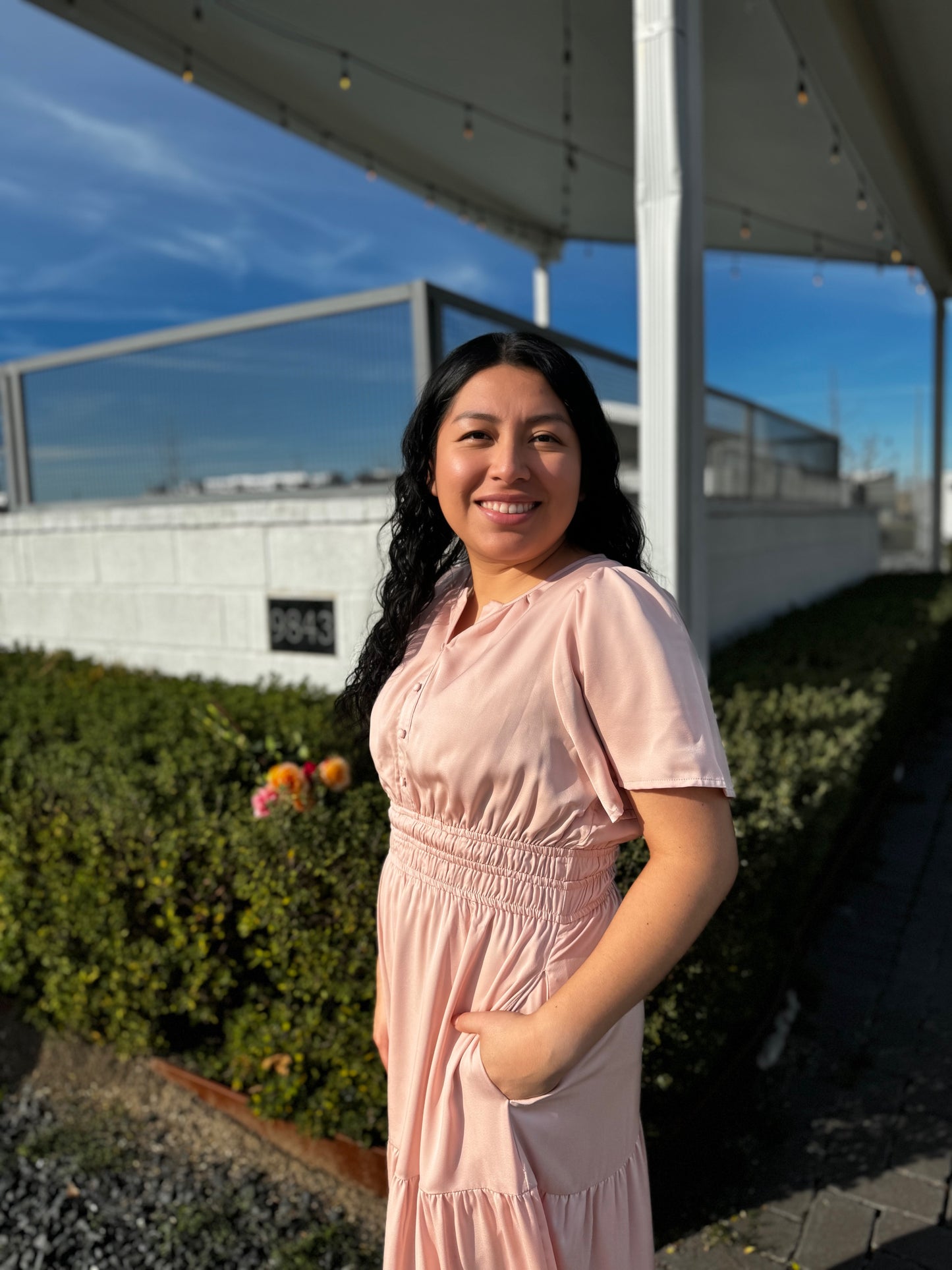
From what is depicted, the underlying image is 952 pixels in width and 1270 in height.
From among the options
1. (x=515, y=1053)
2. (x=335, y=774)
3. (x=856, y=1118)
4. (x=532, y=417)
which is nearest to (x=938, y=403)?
(x=856, y=1118)

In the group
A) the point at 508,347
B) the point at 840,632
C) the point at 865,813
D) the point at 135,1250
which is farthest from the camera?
the point at 840,632

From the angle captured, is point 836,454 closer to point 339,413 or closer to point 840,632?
point 840,632

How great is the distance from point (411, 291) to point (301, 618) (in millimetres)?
1677

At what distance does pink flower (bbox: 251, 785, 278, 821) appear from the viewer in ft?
8.03

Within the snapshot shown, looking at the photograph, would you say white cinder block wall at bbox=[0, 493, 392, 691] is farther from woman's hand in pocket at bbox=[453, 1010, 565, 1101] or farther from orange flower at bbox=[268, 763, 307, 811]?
woman's hand in pocket at bbox=[453, 1010, 565, 1101]

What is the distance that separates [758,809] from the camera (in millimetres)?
2840

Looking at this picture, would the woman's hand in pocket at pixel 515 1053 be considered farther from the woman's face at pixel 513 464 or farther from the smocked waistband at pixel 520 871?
the woman's face at pixel 513 464

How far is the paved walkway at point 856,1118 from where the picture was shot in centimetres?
220

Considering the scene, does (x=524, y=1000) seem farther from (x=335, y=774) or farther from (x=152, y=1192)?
(x=152, y=1192)

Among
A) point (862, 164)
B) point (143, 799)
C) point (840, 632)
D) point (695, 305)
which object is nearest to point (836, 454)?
point (862, 164)

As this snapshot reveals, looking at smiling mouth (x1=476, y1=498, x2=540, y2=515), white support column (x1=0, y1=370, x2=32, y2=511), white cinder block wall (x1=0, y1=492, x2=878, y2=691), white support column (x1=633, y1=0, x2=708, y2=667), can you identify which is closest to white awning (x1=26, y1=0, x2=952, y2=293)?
white support column (x1=633, y1=0, x2=708, y2=667)

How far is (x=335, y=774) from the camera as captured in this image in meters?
2.52

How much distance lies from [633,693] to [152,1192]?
2230 mm

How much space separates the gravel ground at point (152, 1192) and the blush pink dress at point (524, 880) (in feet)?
3.52
